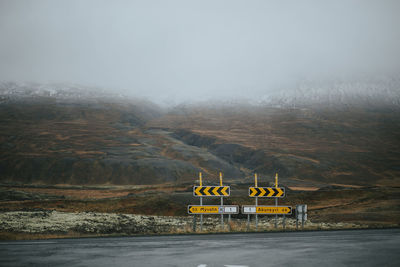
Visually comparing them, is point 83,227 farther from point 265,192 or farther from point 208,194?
point 265,192

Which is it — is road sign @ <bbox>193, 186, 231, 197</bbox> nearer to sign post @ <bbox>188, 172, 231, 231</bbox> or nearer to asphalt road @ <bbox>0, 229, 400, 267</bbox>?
sign post @ <bbox>188, 172, 231, 231</bbox>

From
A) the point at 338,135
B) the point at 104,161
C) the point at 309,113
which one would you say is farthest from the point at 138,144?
the point at 309,113

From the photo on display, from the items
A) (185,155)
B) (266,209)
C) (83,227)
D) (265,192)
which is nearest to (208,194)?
(265,192)

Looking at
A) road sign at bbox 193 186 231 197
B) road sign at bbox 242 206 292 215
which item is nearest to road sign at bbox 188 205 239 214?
road sign at bbox 193 186 231 197

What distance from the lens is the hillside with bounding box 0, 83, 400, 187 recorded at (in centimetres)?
10662

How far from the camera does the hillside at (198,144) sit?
10662cm

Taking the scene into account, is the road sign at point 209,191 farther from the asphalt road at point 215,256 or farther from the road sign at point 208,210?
the asphalt road at point 215,256

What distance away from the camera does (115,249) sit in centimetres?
1291

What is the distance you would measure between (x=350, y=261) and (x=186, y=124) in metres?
168

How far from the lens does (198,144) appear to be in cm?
15100

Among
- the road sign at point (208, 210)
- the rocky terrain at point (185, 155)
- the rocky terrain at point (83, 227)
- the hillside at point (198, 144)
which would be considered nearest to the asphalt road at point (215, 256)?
the road sign at point (208, 210)

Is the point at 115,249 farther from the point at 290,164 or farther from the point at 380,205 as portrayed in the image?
the point at 290,164

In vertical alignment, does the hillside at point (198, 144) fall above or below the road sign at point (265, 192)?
below

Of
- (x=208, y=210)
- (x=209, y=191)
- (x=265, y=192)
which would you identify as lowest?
(x=208, y=210)
